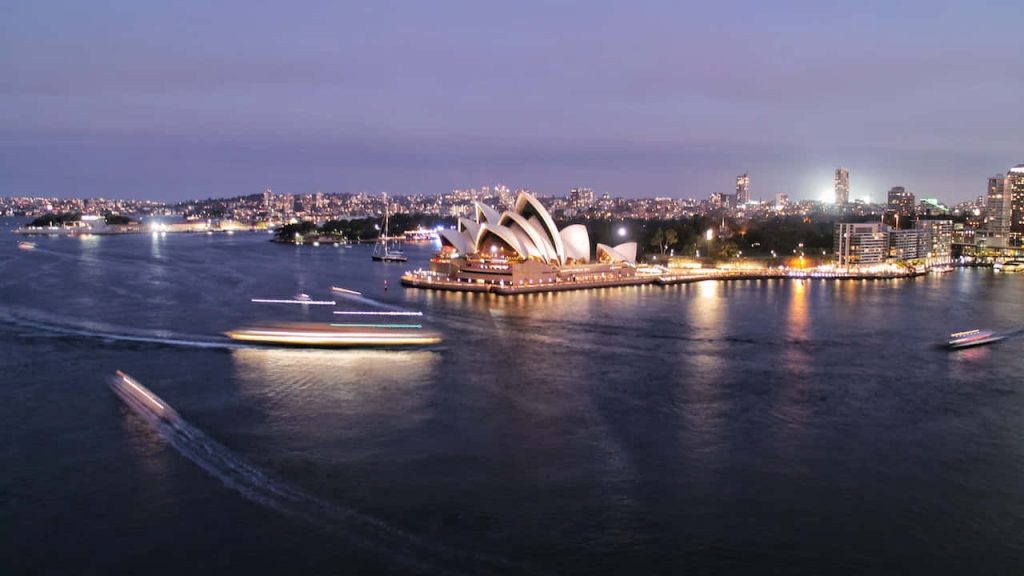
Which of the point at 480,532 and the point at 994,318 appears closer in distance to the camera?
the point at 480,532

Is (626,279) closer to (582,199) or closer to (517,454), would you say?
(517,454)

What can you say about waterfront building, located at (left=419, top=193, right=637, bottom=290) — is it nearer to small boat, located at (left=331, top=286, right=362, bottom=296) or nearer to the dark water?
small boat, located at (left=331, top=286, right=362, bottom=296)

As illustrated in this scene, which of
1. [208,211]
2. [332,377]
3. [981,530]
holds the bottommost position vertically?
[981,530]

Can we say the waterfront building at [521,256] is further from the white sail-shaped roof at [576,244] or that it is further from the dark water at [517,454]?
the dark water at [517,454]

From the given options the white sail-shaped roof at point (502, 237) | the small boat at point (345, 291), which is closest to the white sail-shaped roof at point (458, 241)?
the white sail-shaped roof at point (502, 237)

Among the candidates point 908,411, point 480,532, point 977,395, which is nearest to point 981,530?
point 908,411

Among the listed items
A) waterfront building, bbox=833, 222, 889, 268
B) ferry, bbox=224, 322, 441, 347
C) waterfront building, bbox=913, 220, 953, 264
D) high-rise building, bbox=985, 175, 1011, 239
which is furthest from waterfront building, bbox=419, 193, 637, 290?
high-rise building, bbox=985, 175, 1011, 239

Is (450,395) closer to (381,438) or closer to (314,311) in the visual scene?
(381,438)
